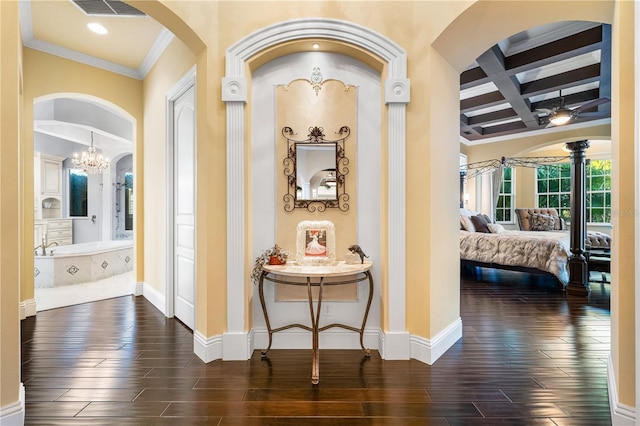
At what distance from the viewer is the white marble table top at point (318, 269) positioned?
2.32m

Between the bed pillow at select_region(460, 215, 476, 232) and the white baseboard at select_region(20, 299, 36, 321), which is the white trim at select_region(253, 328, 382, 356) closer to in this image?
the white baseboard at select_region(20, 299, 36, 321)

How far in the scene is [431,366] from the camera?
8.14ft

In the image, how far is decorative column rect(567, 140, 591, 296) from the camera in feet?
14.7

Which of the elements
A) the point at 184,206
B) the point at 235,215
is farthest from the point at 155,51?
the point at 235,215

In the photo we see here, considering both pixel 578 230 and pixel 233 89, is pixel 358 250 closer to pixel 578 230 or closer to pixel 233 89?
pixel 233 89

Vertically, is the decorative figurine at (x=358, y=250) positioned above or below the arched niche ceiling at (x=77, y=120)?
below

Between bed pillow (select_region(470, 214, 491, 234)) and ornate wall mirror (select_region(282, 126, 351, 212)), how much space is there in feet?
14.7

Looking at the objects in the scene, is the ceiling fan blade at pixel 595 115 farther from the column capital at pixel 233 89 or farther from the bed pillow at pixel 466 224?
the column capital at pixel 233 89

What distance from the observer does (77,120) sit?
6.30 metres

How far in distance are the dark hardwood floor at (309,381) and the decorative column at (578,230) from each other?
4.15ft

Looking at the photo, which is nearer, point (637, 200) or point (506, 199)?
point (637, 200)

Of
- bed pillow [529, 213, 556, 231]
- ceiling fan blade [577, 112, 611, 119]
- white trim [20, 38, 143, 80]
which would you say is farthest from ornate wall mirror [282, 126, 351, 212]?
bed pillow [529, 213, 556, 231]

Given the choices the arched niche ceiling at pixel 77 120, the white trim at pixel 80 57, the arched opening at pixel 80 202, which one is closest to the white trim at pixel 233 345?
the arched opening at pixel 80 202

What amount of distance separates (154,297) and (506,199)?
363 inches
